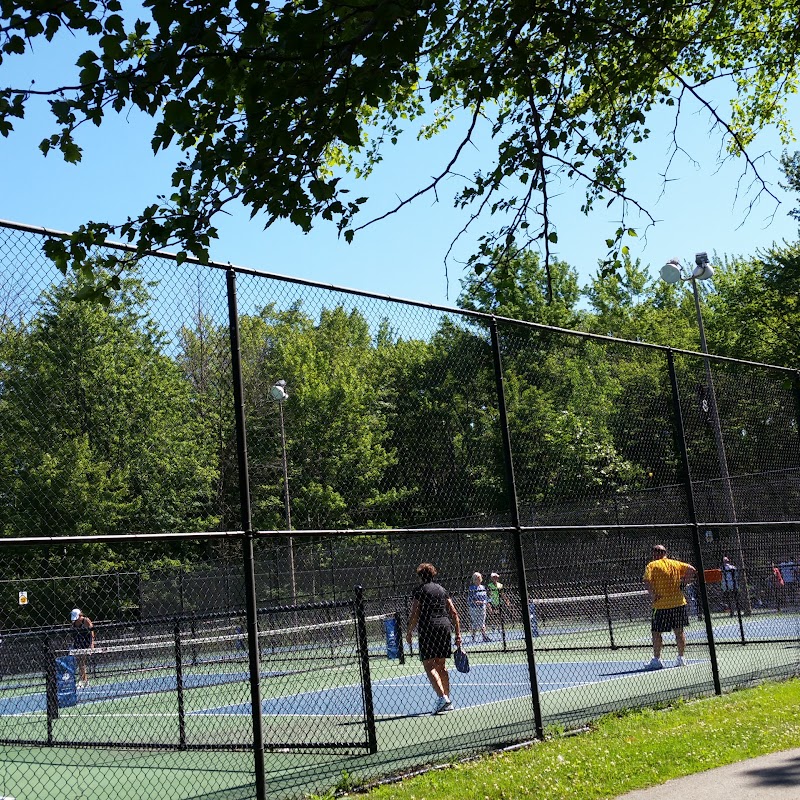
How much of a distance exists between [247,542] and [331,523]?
8.07 feet

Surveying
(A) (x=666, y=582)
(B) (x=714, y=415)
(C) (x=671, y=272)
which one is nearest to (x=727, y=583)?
(B) (x=714, y=415)

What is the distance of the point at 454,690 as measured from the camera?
45.0ft

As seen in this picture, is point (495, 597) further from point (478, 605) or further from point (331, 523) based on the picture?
point (331, 523)

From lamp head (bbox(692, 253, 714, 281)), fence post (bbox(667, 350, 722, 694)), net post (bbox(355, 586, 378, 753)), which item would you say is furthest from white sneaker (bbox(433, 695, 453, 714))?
lamp head (bbox(692, 253, 714, 281))

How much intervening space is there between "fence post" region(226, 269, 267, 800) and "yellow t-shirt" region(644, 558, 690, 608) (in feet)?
26.7

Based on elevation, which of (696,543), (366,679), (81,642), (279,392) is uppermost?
(279,392)

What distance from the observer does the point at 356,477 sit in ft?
29.0

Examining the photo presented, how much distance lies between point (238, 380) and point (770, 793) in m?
4.11

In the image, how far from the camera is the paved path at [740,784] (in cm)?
615

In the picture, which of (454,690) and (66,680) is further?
(454,690)

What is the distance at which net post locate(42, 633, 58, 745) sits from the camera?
10.8 metres

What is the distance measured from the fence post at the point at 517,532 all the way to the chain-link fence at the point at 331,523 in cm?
3


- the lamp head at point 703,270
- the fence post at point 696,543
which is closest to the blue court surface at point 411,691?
the fence post at point 696,543

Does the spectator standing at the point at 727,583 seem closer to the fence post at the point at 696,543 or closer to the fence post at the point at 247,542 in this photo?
the fence post at the point at 696,543
